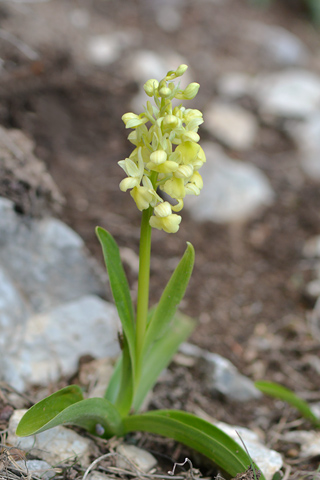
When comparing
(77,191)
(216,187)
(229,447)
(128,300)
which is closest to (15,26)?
(77,191)

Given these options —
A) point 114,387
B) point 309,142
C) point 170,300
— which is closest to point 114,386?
point 114,387

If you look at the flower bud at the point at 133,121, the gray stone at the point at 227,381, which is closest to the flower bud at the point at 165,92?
the flower bud at the point at 133,121

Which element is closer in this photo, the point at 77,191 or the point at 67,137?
the point at 77,191

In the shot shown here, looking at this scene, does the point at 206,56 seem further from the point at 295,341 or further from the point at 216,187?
the point at 295,341

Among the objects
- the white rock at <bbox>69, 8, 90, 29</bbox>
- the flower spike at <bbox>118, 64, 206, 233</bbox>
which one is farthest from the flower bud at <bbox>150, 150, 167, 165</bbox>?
the white rock at <bbox>69, 8, 90, 29</bbox>

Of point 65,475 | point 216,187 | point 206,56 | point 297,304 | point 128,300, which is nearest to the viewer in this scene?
point 65,475
